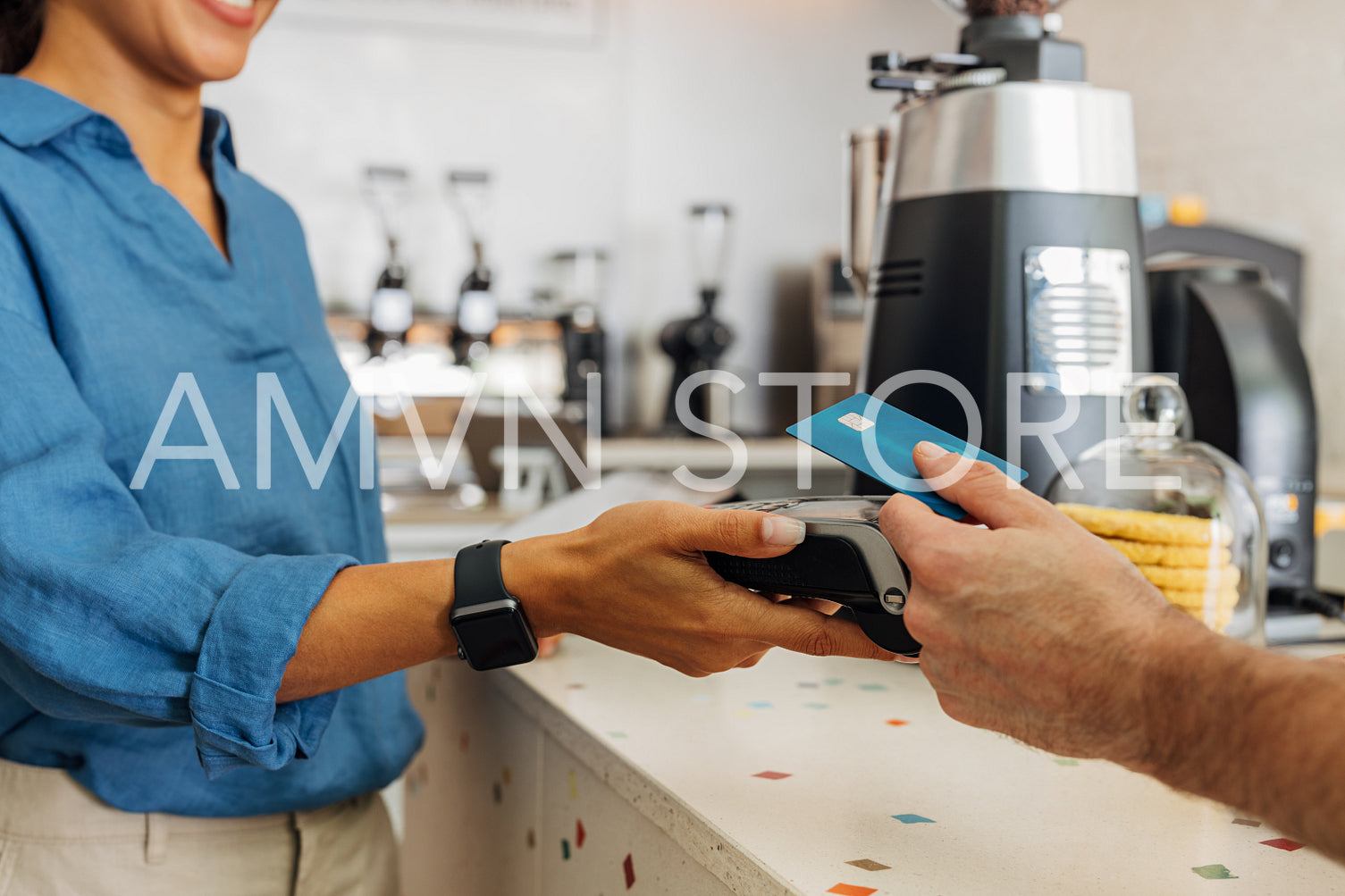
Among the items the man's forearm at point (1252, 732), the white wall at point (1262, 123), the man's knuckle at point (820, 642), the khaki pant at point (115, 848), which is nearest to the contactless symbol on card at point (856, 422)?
the man's knuckle at point (820, 642)

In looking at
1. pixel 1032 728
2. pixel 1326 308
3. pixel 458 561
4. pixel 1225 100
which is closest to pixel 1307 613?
pixel 1032 728

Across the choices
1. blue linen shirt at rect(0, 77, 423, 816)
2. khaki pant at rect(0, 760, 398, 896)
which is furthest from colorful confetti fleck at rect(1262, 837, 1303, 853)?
khaki pant at rect(0, 760, 398, 896)

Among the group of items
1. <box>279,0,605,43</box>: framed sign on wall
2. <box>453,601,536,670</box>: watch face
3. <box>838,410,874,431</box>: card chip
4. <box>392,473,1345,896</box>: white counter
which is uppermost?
<box>279,0,605,43</box>: framed sign on wall

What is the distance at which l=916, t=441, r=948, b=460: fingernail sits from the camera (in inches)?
21.2

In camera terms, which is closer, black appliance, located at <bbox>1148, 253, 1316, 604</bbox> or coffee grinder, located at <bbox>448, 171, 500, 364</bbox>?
black appliance, located at <bbox>1148, 253, 1316, 604</bbox>

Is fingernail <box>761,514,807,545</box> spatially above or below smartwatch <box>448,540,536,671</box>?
above

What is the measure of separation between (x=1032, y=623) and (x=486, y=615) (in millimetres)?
286

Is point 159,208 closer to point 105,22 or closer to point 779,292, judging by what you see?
point 105,22

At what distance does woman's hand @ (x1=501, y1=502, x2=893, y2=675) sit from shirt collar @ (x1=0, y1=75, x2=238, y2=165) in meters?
0.42

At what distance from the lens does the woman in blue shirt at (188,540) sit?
1.84 feet

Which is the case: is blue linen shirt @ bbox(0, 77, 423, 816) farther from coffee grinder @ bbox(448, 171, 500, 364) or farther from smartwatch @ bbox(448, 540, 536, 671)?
coffee grinder @ bbox(448, 171, 500, 364)

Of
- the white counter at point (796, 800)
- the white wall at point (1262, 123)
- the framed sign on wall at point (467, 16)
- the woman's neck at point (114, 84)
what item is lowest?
the white counter at point (796, 800)

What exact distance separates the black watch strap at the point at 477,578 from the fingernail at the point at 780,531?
0.51ft

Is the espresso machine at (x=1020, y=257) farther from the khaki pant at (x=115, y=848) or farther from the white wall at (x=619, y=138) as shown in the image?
the white wall at (x=619, y=138)
